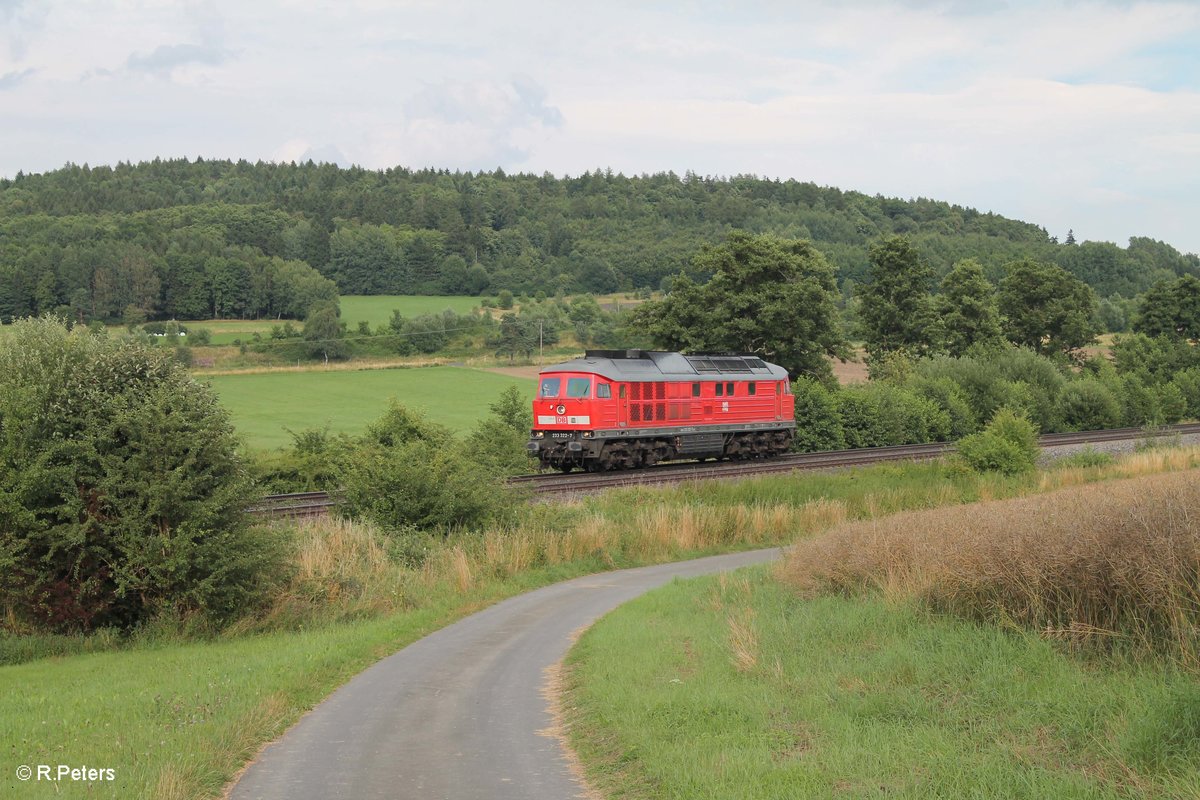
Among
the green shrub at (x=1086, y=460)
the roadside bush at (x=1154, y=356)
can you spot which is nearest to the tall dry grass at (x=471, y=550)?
the green shrub at (x=1086, y=460)

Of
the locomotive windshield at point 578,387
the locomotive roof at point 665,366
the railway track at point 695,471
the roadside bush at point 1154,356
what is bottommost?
the railway track at point 695,471

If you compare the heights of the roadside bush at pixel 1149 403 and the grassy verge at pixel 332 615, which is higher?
the roadside bush at pixel 1149 403

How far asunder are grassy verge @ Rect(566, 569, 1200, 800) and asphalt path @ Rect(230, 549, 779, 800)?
61cm

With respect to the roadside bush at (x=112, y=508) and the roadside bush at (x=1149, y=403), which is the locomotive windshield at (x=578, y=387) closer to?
the roadside bush at (x=112, y=508)

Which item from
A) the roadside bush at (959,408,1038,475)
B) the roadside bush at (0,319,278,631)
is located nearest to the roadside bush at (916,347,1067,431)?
the roadside bush at (959,408,1038,475)

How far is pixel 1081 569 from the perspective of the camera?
1038 cm

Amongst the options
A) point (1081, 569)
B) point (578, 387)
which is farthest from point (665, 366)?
point (1081, 569)

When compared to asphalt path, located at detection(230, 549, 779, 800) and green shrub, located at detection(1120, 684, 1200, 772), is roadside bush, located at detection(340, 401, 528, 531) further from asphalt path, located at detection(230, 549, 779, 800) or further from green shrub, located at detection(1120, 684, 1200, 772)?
green shrub, located at detection(1120, 684, 1200, 772)

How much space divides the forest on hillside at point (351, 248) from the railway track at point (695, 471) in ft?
175

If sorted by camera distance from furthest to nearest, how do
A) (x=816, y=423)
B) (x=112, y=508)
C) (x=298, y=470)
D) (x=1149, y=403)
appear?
(x=1149, y=403) < (x=816, y=423) < (x=298, y=470) < (x=112, y=508)

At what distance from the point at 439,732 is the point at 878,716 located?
431cm

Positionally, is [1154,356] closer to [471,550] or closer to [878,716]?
[471,550]

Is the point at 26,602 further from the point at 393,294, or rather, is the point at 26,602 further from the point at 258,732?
the point at 393,294

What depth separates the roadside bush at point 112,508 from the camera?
18.8m
